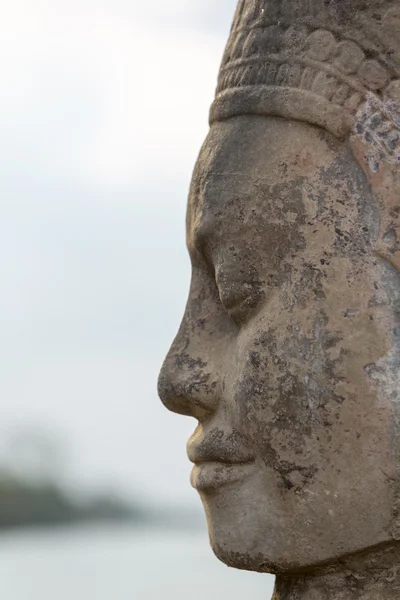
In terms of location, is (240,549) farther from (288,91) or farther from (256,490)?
(288,91)

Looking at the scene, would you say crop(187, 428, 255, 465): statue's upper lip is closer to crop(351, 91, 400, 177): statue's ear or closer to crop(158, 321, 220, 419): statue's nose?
crop(158, 321, 220, 419): statue's nose

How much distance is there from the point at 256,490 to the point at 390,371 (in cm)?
57

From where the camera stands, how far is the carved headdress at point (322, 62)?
12.8 feet

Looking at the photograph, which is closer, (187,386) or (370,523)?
(370,523)

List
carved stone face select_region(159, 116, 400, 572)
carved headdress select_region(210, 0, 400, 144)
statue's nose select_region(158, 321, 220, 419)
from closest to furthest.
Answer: carved stone face select_region(159, 116, 400, 572) → carved headdress select_region(210, 0, 400, 144) → statue's nose select_region(158, 321, 220, 419)

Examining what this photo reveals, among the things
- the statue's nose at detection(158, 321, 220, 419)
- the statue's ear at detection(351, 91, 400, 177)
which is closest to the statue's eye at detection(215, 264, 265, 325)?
the statue's nose at detection(158, 321, 220, 419)

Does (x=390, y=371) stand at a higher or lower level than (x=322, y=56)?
lower

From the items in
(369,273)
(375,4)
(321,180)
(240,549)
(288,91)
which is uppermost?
(375,4)

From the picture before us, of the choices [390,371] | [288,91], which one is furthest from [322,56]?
[390,371]

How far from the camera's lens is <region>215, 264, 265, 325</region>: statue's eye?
13.1 feet

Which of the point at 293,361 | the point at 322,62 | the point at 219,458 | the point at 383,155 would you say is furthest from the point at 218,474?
the point at 322,62

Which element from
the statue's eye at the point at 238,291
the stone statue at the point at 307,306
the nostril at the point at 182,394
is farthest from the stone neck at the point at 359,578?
the statue's eye at the point at 238,291

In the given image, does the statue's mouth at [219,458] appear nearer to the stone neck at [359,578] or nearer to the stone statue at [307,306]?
the stone statue at [307,306]

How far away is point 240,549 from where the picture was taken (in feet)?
13.0
